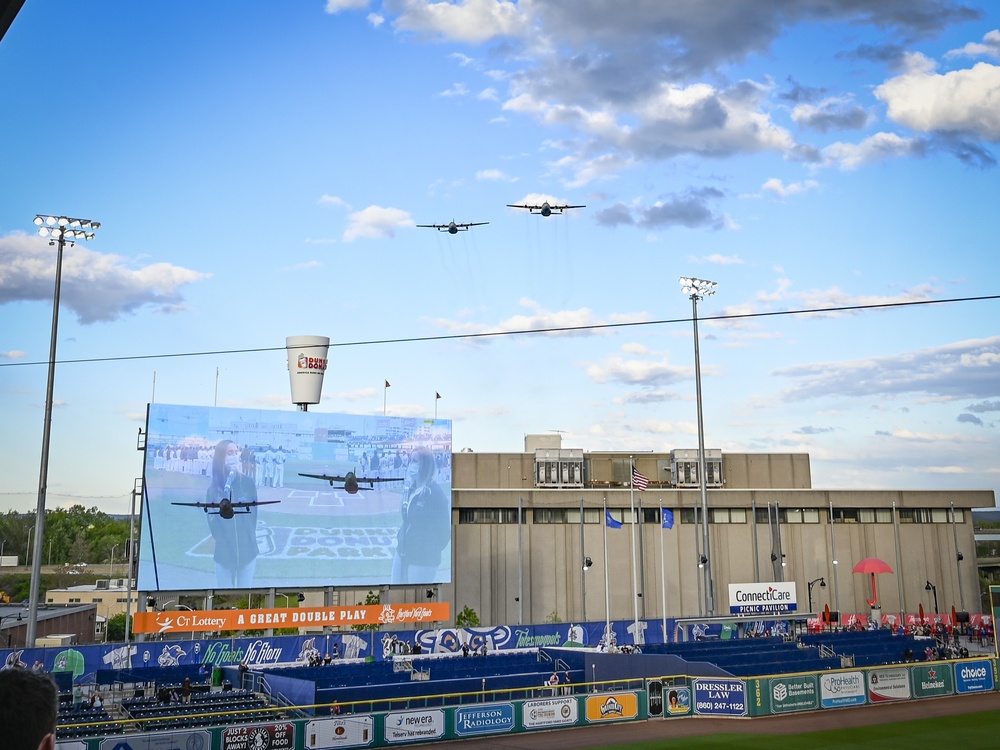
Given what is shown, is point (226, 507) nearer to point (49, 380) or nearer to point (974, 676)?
point (49, 380)

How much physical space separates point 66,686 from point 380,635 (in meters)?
17.4

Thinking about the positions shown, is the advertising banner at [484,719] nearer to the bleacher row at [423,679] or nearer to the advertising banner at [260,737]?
the bleacher row at [423,679]

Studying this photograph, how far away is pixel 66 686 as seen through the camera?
35.4 metres

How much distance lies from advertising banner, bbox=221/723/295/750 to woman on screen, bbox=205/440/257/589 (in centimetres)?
2381

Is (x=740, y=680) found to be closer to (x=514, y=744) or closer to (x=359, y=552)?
(x=514, y=744)

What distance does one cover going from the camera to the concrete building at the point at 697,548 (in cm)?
7706

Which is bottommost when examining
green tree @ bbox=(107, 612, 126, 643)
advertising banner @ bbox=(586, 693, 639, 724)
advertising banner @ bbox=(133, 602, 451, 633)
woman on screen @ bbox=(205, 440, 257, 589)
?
green tree @ bbox=(107, 612, 126, 643)

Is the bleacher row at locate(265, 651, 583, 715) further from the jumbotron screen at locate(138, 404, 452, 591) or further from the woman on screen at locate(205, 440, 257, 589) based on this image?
the woman on screen at locate(205, 440, 257, 589)

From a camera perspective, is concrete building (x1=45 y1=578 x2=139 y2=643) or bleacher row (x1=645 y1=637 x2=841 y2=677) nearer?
bleacher row (x1=645 y1=637 x2=841 y2=677)

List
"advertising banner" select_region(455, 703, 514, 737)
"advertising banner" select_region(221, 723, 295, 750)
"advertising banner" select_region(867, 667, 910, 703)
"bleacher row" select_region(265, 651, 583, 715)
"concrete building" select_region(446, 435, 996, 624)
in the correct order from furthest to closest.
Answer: "concrete building" select_region(446, 435, 996, 624) → "advertising banner" select_region(867, 667, 910, 703) → "bleacher row" select_region(265, 651, 583, 715) → "advertising banner" select_region(455, 703, 514, 737) → "advertising banner" select_region(221, 723, 295, 750)

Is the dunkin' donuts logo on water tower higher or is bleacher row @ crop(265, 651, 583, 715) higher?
the dunkin' donuts logo on water tower

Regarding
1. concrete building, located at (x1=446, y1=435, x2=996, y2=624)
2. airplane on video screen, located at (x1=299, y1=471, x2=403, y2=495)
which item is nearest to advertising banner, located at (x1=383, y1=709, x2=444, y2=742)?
airplane on video screen, located at (x1=299, y1=471, x2=403, y2=495)

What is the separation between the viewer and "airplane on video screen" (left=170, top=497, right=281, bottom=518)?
154 ft

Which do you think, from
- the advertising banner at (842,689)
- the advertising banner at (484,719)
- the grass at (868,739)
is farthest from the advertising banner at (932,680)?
the advertising banner at (484,719)
